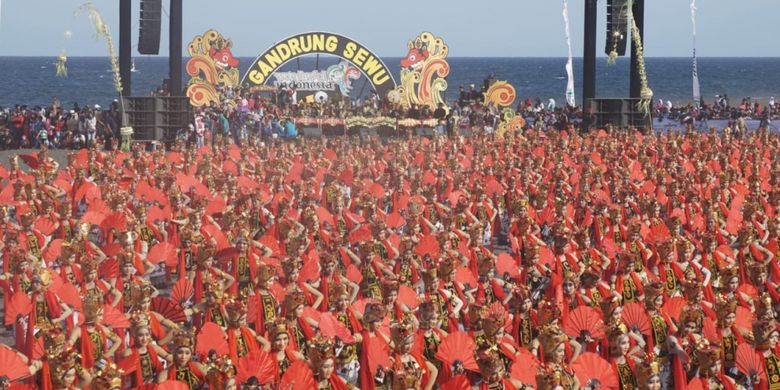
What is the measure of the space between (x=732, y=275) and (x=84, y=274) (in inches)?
236

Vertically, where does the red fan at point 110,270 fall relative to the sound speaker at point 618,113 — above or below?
below

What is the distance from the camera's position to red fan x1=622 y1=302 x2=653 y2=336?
9.70 meters

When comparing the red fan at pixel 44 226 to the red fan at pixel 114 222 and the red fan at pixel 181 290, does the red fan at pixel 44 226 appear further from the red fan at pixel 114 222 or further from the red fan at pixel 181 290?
the red fan at pixel 181 290

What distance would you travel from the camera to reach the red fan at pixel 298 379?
747cm

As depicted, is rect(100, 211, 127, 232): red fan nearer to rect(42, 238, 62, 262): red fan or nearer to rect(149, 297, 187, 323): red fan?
rect(42, 238, 62, 262): red fan

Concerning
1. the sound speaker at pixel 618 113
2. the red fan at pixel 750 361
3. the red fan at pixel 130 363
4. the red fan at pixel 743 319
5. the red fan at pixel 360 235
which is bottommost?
the red fan at pixel 130 363

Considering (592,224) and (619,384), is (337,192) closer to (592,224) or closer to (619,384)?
(592,224)

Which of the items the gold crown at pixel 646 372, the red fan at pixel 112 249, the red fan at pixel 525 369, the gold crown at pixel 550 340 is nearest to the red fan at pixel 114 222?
the red fan at pixel 112 249

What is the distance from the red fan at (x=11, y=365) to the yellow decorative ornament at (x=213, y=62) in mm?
26329

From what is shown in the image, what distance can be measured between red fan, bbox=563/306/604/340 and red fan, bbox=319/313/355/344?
1849mm

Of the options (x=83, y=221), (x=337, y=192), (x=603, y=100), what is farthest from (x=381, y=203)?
(x=603, y=100)

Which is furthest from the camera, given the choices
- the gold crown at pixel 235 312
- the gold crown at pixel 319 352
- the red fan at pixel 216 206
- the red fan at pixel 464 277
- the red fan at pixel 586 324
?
the red fan at pixel 216 206

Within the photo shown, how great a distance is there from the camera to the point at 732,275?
1052 centimetres

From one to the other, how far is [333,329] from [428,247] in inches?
148
